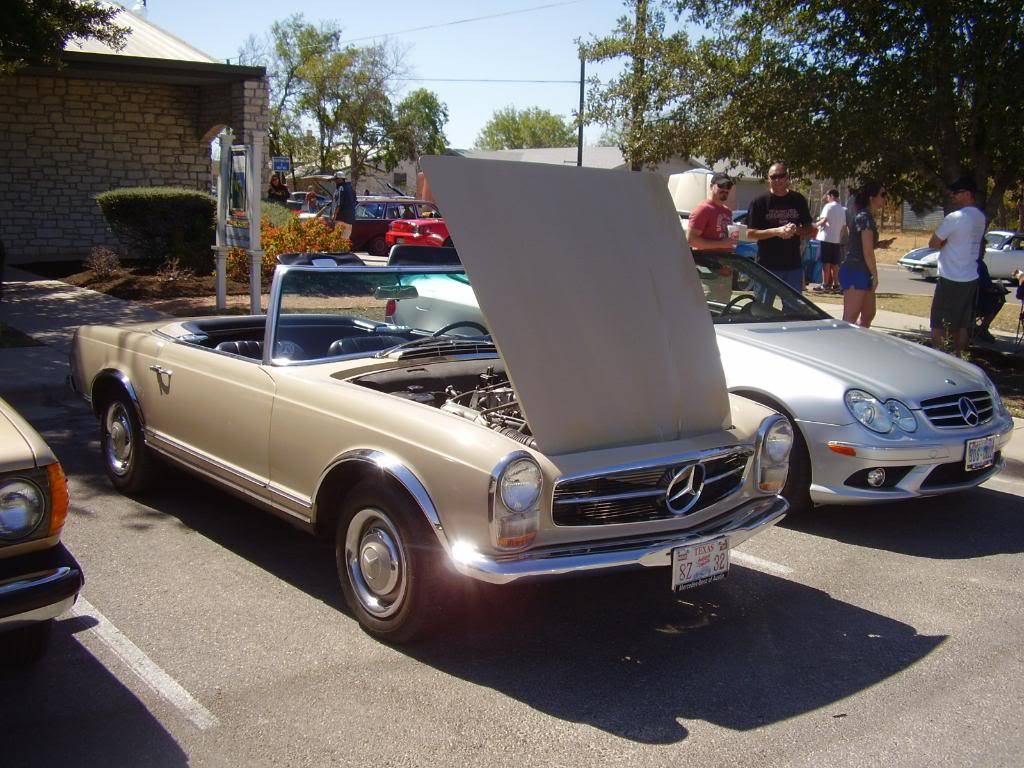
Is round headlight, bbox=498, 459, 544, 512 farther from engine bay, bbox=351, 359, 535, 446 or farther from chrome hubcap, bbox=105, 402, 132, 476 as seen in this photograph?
chrome hubcap, bbox=105, 402, 132, 476

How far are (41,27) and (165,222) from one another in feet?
15.9

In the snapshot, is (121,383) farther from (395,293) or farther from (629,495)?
(629,495)

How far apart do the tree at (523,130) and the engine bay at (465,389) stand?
3542 inches

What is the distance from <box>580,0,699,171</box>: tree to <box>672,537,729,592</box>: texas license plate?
8.19 metres

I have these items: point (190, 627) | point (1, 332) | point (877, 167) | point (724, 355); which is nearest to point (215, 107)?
point (1, 332)

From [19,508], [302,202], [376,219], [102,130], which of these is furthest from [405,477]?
[302,202]

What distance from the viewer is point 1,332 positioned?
34.8ft

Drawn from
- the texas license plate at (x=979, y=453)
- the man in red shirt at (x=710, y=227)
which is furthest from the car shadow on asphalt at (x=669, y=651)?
the man in red shirt at (x=710, y=227)

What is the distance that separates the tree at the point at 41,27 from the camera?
11.0 metres

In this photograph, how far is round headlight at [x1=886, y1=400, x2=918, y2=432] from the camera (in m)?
5.45

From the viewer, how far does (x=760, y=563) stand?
512 cm

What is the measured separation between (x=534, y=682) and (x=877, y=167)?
336 inches

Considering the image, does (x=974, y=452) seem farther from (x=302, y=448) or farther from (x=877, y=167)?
(x=877, y=167)

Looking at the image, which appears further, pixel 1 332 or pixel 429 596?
pixel 1 332
